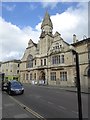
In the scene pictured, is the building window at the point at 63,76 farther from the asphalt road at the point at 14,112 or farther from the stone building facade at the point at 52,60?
the asphalt road at the point at 14,112

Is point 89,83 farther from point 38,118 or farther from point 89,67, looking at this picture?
point 38,118

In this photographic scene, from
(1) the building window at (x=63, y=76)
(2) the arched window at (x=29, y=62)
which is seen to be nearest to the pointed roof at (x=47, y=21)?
(2) the arched window at (x=29, y=62)

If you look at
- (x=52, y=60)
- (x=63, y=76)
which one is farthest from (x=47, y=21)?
(x=63, y=76)

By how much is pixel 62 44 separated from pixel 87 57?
34.4 ft

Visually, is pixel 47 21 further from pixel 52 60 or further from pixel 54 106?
pixel 54 106

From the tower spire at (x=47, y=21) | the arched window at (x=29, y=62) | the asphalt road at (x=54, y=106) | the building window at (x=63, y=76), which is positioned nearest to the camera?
the asphalt road at (x=54, y=106)

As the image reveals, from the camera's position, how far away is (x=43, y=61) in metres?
53.4

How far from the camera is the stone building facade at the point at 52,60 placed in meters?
39.2

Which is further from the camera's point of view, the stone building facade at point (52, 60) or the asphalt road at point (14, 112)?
the stone building facade at point (52, 60)

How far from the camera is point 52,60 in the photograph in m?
49.6

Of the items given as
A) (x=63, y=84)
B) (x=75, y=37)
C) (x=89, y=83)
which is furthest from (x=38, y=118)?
(x=75, y=37)

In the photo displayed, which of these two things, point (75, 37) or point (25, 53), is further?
point (25, 53)

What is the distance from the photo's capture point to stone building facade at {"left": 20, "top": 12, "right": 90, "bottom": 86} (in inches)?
1543

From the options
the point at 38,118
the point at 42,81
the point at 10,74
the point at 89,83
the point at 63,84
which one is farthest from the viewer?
the point at 10,74
